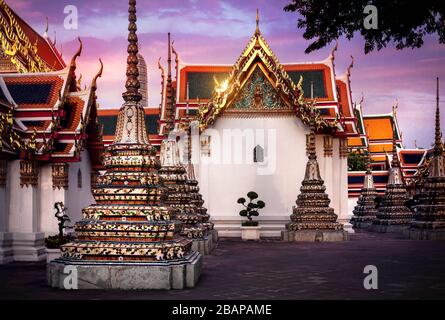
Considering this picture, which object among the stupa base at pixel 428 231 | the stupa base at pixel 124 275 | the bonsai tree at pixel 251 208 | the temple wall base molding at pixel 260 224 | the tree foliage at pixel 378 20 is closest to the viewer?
the tree foliage at pixel 378 20

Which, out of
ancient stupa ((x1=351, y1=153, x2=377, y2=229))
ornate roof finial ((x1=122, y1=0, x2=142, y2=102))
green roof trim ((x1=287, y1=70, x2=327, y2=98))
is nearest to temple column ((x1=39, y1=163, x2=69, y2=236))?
ornate roof finial ((x1=122, y1=0, x2=142, y2=102))

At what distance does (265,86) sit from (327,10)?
17889 mm

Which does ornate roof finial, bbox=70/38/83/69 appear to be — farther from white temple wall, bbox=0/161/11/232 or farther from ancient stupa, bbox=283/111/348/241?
ancient stupa, bbox=283/111/348/241

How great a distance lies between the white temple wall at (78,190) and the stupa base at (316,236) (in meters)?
7.67

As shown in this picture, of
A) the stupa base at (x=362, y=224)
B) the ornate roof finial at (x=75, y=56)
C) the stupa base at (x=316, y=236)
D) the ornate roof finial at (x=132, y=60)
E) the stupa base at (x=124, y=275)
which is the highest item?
the ornate roof finial at (x=75, y=56)

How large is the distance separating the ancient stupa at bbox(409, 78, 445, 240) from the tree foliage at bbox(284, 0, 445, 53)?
16.4m

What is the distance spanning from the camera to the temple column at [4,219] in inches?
611

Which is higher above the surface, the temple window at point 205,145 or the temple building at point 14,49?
the temple building at point 14,49

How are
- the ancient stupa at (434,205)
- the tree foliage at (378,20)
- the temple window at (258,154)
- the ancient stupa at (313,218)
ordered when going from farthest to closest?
the temple window at (258,154) < the ancient stupa at (434,205) < the ancient stupa at (313,218) < the tree foliage at (378,20)

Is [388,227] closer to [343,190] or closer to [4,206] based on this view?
[343,190]

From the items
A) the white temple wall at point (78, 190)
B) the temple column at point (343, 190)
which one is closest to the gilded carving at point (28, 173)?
the white temple wall at point (78, 190)

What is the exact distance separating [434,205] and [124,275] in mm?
17759

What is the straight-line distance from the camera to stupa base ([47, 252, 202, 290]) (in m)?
9.66

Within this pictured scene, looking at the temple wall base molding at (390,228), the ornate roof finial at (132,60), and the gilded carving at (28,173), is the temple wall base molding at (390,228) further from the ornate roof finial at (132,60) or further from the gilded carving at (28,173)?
the ornate roof finial at (132,60)
